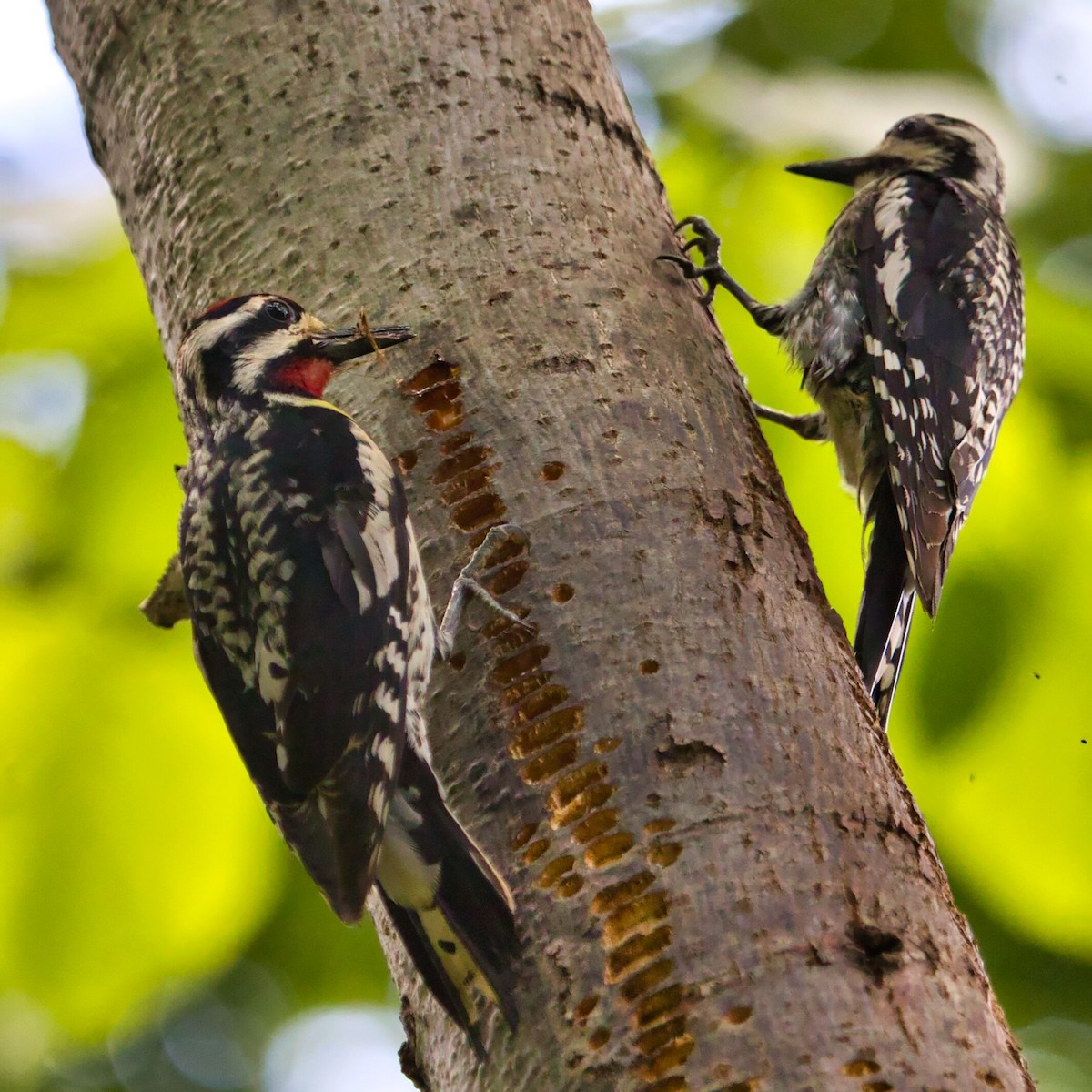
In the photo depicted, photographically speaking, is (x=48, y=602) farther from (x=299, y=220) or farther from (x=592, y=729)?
(x=592, y=729)

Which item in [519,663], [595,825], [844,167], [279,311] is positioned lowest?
[595,825]

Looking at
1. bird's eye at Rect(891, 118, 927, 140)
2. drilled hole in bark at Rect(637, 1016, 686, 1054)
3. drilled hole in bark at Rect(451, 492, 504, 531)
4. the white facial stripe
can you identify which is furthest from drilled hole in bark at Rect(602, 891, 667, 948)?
bird's eye at Rect(891, 118, 927, 140)

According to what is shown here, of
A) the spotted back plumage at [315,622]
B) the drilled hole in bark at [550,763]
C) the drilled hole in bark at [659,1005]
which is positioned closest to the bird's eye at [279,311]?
the spotted back plumage at [315,622]

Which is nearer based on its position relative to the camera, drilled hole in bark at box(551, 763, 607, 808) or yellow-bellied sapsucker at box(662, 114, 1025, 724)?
drilled hole in bark at box(551, 763, 607, 808)

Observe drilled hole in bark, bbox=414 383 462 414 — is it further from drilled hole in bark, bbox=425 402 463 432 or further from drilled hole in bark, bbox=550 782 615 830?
drilled hole in bark, bbox=550 782 615 830

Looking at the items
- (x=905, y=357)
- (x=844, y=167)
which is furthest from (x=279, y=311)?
(x=844, y=167)

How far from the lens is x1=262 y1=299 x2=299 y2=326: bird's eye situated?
221cm

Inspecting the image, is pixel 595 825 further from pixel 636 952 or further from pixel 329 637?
pixel 329 637

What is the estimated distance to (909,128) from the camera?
4.16 metres

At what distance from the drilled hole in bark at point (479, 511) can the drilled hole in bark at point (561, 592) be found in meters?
0.14

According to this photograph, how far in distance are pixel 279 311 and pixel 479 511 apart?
1.77 ft

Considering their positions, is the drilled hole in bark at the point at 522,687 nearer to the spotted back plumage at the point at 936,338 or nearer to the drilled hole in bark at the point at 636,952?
the drilled hole in bark at the point at 636,952

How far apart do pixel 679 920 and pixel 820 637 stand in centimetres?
51

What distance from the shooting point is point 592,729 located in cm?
170
